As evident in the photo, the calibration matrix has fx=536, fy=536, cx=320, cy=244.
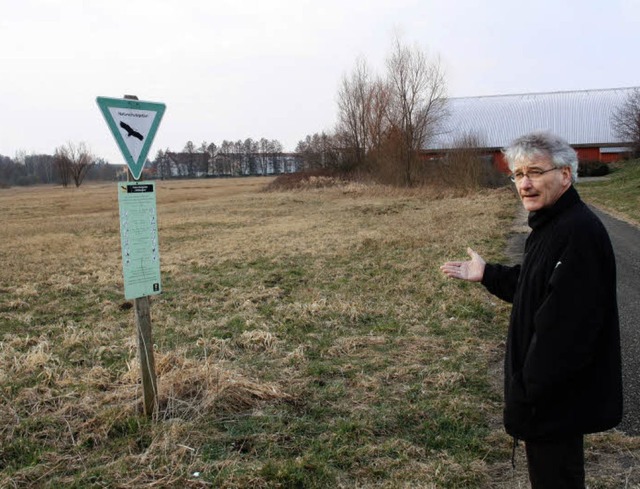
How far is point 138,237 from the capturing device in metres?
3.87

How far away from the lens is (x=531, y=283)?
2230 mm

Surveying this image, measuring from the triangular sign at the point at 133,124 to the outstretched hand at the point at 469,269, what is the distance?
2.27 meters

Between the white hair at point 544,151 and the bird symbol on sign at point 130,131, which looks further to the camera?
the bird symbol on sign at point 130,131

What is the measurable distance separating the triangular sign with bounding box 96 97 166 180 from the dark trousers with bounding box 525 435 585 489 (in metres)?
3.08

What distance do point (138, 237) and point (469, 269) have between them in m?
2.33

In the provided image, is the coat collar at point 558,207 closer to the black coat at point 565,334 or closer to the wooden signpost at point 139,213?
the black coat at point 565,334

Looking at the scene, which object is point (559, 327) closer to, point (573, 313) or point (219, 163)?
point (573, 313)

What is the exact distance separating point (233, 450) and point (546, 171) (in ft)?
8.82

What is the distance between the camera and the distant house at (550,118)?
5450 centimetres

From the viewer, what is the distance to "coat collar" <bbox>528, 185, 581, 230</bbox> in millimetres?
2238

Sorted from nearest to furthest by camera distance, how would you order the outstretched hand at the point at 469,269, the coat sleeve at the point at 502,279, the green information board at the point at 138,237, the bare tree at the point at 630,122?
the coat sleeve at the point at 502,279
the outstretched hand at the point at 469,269
the green information board at the point at 138,237
the bare tree at the point at 630,122

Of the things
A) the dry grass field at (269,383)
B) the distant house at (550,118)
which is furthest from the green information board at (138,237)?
the distant house at (550,118)

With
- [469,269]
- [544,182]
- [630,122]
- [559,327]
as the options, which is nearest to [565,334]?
[559,327]

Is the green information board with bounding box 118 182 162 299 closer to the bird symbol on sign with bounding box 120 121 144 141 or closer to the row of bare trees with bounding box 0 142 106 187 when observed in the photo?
the bird symbol on sign with bounding box 120 121 144 141
